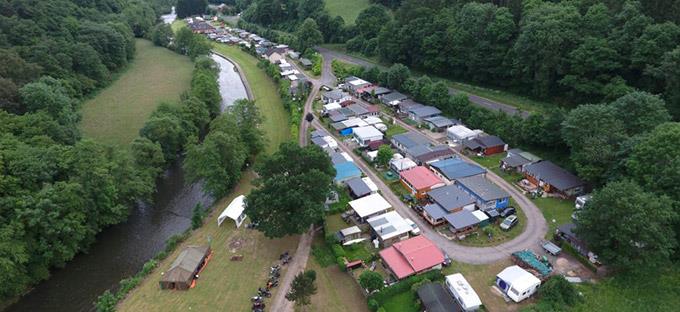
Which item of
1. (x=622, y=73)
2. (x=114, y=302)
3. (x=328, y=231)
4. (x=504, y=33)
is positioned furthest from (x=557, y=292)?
(x=504, y=33)

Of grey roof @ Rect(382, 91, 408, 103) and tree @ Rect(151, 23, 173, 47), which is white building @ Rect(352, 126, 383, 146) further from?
tree @ Rect(151, 23, 173, 47)

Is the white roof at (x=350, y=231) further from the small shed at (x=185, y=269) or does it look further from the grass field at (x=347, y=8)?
the grass field at (x=347, y=8)

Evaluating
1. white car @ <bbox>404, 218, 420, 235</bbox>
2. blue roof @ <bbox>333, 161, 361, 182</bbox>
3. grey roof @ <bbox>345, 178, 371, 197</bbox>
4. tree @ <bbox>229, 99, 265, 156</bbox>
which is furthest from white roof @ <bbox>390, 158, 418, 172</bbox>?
tree @ <bbox>229, 99, 265, 156</bbox>

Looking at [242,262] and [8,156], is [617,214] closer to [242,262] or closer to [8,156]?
[242,262]

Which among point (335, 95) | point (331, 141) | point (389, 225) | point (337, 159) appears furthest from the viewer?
point (335, 95)

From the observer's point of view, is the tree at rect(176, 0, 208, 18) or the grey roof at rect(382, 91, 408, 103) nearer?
the grey roof at rect(382, 91, 408, 103)

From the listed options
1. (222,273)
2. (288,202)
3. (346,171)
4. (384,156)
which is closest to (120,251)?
(222,273)

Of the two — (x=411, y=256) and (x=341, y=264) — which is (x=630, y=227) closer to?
(x=411, y=256)
